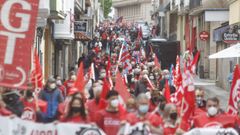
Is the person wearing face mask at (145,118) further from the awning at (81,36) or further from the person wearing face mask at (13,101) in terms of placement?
the awning at (81,36)

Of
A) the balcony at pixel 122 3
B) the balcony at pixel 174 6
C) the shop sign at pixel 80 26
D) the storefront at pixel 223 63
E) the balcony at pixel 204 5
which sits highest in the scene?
the balcony at pixel 122 3

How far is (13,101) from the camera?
12977mm

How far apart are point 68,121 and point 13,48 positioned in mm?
1286

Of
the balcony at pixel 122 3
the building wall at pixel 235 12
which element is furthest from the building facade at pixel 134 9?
the building wall at pixel 235 12

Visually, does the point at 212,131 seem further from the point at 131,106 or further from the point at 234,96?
the point at 234,96

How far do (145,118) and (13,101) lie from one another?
2638mm

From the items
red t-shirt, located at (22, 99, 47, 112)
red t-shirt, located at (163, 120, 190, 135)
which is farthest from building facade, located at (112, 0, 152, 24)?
red t-shirt, located at (163, 120, 190, 135)

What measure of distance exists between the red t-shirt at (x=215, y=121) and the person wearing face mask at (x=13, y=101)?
8.86 ft

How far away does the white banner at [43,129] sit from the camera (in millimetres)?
11445

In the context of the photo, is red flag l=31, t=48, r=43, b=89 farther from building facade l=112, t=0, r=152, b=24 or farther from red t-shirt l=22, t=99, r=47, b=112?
building facade l=112, t=0, r=152, b=24

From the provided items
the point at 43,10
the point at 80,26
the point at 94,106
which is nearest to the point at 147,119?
the point at 94,106

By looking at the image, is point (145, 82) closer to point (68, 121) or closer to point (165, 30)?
point (68, 121)

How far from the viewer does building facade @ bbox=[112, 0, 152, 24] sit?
150m

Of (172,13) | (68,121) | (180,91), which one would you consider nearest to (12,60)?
(68,121)
